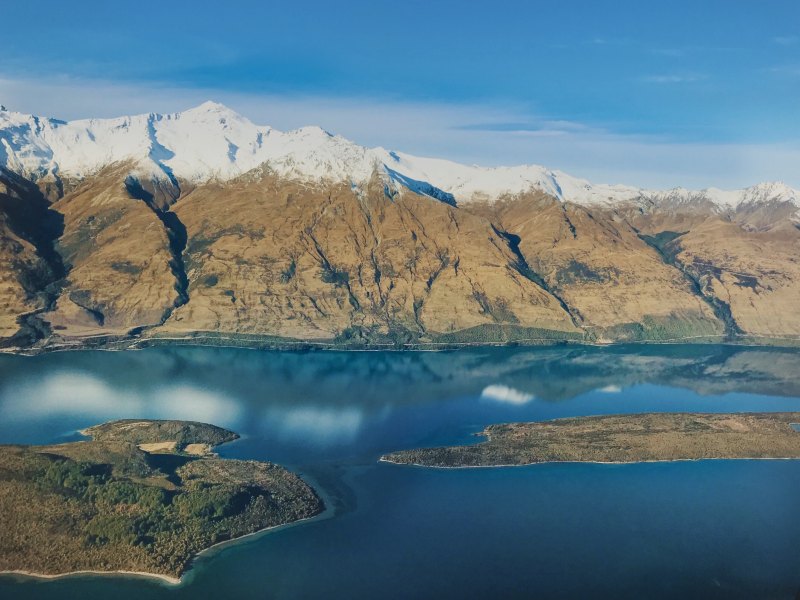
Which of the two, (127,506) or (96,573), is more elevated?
(127,506)

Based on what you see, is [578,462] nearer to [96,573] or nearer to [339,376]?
[96,573]

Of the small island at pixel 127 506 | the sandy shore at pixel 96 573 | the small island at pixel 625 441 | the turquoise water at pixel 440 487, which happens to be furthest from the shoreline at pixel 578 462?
the sandy shore at pixel 96 573

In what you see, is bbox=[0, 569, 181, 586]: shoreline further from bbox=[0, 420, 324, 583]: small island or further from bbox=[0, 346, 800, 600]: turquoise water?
bbox=[0, 346, 800, 600]: turquoise water

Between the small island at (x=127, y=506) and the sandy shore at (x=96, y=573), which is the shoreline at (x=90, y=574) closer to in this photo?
the sandy shore at (x=96, y=573)

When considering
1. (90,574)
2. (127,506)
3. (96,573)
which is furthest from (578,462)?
(90,574)

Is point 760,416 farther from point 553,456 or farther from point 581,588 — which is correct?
point 581,588
